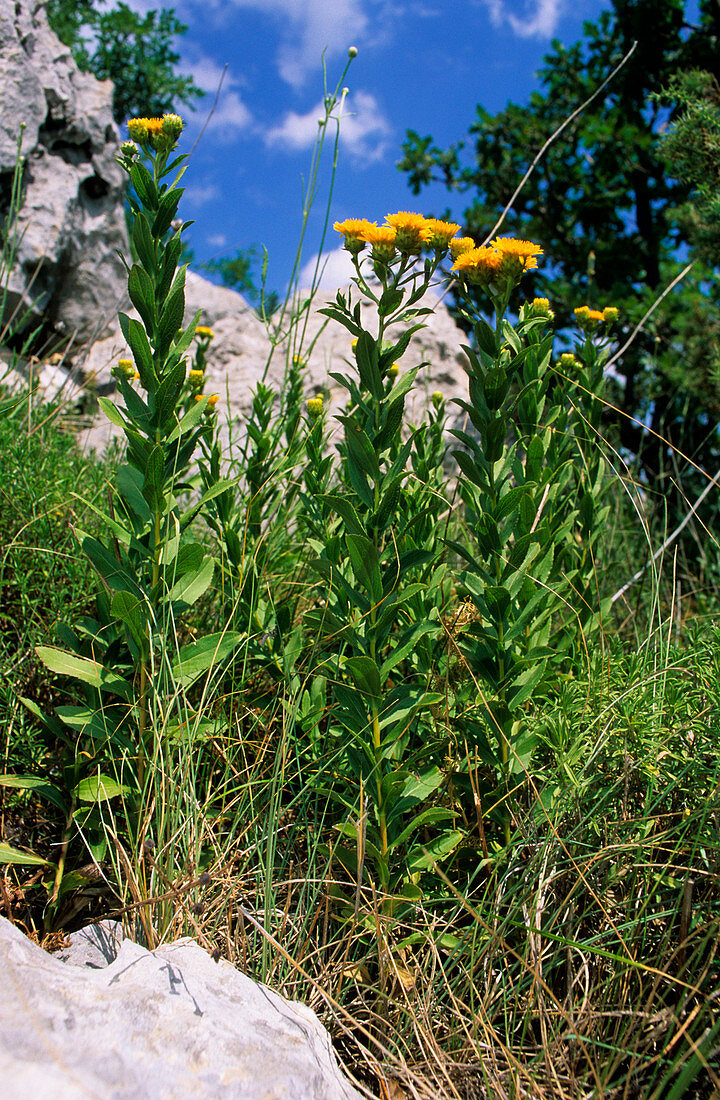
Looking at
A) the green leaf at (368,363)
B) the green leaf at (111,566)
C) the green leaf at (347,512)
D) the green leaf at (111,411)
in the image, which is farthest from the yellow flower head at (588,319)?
the green leaf at (111,566)

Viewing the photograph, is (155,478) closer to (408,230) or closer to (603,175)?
(408,230)

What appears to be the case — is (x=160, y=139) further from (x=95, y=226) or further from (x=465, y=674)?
(x=95, y=226)

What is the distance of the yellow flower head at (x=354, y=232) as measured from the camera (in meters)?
1.47

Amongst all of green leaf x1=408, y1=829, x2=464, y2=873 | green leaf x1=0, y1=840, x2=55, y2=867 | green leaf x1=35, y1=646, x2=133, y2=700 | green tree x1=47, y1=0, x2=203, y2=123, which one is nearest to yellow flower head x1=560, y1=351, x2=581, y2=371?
green leaf x1=408, y1=829, x2=464, y2=873

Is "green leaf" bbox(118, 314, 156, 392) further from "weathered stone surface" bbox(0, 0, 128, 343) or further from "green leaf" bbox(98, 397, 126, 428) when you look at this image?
"weathered stone surface" bbox(0, 0, 128, 343)

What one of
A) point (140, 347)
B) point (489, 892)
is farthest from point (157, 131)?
point (489, 892)

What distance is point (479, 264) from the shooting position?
150 centimetres

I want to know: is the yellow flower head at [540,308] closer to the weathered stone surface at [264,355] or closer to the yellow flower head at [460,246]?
the yellow flower head at [460,246]

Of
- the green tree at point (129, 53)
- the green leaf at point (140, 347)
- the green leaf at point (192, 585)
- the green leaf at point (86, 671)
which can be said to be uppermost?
the green tree at point (129, 53)

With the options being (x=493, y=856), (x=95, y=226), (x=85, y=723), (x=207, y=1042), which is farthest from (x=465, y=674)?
(x=95, y=226)

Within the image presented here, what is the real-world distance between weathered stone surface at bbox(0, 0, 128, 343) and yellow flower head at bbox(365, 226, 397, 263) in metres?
3.78

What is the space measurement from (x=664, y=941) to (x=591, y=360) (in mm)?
1701

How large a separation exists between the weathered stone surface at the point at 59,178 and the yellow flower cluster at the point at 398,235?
12.2 feet

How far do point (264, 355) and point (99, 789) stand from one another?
4.00 metres
